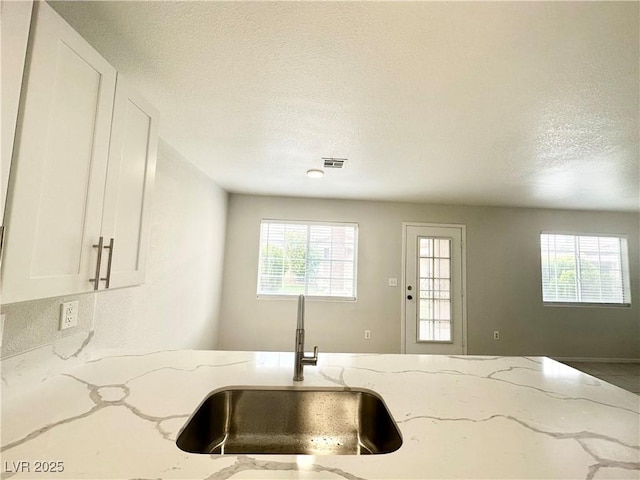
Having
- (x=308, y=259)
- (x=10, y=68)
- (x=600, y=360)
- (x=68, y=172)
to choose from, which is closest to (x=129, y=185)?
(x=68, y=172)

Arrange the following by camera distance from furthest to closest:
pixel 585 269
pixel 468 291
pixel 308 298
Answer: pixel 585 269 → pixel 468 291 → pixel 308 298

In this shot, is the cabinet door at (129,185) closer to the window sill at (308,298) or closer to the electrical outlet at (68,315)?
the electrical outlet at (68,315)

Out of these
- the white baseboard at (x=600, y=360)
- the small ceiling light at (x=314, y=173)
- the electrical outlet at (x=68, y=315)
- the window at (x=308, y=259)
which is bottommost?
the white baseboard at (x=600, y=360)

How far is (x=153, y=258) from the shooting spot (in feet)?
7.22

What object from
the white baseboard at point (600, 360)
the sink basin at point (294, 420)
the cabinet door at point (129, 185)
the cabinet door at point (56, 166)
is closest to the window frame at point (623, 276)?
the white baseboard at point (600, 360)

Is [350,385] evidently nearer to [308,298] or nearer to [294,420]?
[294,420]

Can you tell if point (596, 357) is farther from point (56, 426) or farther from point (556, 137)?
point (56, 426)

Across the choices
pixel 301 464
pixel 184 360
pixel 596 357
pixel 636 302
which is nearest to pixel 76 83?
pixel 184 360

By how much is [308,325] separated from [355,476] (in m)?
3.46

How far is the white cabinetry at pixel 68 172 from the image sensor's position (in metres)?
0.75

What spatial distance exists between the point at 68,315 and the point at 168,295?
124cm

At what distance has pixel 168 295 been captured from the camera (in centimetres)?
247

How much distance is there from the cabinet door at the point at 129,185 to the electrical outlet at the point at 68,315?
0.30 m

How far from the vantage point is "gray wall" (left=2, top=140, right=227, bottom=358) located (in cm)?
115
